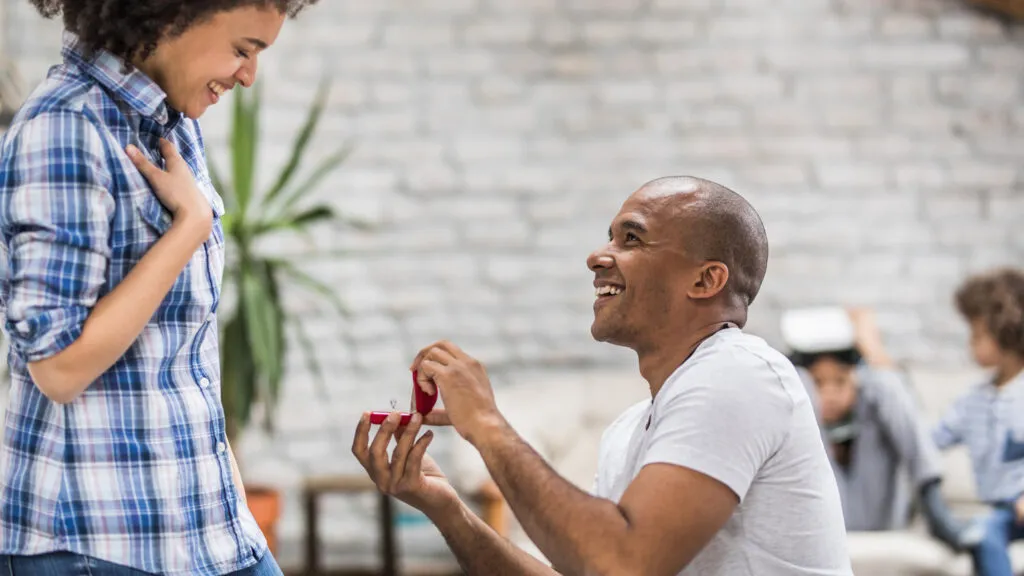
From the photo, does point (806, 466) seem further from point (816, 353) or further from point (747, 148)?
point (747, 148)

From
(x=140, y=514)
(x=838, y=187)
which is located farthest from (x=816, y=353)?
(x=140, y=514)

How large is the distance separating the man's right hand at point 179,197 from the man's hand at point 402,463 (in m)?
0.40

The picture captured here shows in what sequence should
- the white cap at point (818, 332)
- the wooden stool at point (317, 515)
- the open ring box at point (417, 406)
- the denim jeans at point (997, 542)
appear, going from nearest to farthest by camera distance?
the open ring box at point (417, 406)
the denim jeans at point (997, 542)
the white cap at point (818, 332)
the wooden stool at point (317, 515)

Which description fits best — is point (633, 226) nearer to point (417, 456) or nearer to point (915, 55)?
point (417, 456)

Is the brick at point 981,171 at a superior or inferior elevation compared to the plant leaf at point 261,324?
superior

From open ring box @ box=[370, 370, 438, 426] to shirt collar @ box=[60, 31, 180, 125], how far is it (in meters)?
0.48

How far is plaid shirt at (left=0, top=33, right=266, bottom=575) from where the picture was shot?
1136mm

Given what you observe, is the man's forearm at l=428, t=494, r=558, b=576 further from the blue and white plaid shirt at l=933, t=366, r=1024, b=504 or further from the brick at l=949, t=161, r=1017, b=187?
the brick at l=949, t=161, r=1017, b=187

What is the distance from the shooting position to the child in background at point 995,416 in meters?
3.71

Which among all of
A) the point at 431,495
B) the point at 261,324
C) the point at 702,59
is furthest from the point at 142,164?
the point at 702,59

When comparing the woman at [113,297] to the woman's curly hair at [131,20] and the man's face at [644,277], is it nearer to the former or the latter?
the woman's curly hair at [131,20]

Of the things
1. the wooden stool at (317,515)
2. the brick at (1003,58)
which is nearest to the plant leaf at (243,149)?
the wooden stool at (317,515)

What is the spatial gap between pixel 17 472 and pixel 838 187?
410 centimetres

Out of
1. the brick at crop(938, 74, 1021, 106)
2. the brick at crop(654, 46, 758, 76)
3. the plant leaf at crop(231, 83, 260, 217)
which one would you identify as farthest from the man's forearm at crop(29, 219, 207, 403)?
the brick at crop(938, 74, 1021, 106)
